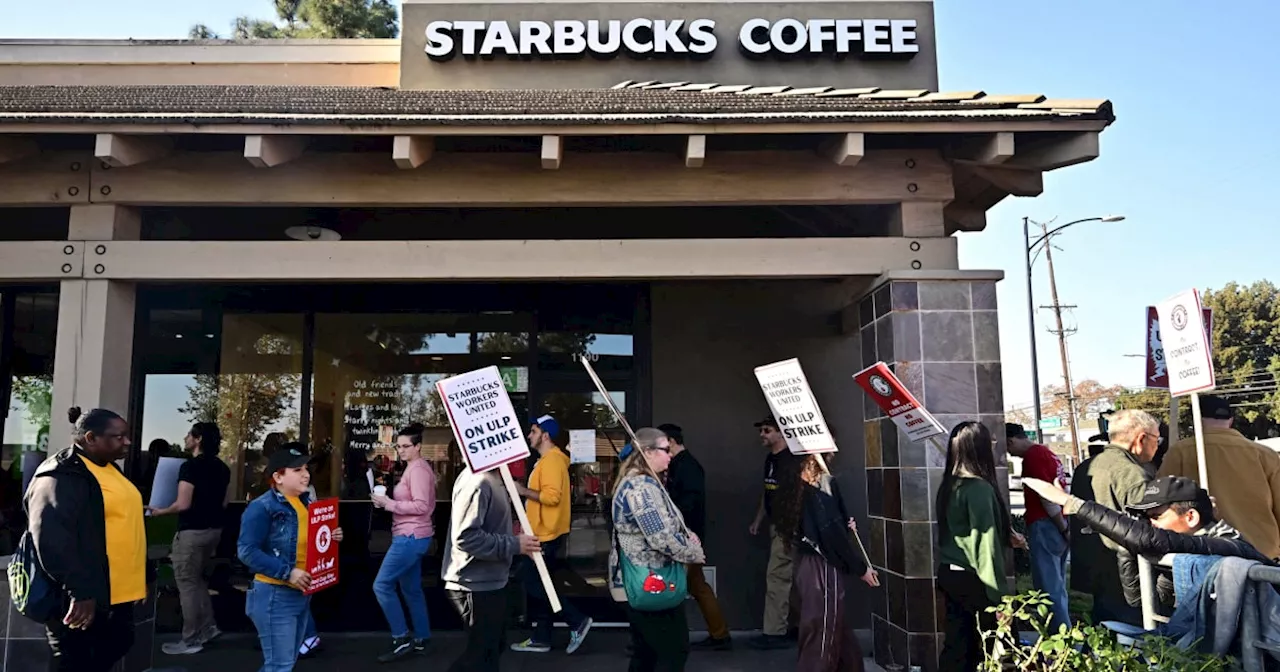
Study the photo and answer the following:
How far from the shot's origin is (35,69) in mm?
9602

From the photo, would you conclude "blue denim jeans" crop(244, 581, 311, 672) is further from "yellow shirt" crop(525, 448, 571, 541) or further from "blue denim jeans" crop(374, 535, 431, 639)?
"yellow shirt" crop(525, 448, 571, 541)

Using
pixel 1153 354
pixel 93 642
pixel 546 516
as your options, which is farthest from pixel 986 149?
pixel 93 642

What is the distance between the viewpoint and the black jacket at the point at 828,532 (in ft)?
17.1

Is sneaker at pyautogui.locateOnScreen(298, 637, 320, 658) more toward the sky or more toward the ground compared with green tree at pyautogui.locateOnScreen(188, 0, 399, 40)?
more toward the ground

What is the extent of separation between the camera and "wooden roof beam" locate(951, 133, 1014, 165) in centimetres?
576

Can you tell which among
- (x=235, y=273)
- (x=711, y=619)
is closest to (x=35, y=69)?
(x=235, y=273)

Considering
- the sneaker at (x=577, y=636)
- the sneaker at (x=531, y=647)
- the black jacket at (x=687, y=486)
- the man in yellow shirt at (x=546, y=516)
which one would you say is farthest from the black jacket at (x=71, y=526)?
the black jacket at (x=687, y=486)

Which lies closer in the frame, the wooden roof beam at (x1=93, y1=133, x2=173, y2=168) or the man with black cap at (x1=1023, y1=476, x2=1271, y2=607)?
the man with black cap at (x1=1023, y1=476, x2=1271, y2=607)

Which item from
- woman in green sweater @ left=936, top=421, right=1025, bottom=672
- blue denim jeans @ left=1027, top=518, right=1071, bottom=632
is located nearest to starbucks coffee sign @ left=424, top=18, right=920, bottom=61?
blue denim jeans @ left=1027, top=518, right=1071, bottom=632

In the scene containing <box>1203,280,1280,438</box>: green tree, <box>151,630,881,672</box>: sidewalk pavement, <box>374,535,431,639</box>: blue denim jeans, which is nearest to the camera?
<box>151,630,881,672</box>: sidewalk pavement

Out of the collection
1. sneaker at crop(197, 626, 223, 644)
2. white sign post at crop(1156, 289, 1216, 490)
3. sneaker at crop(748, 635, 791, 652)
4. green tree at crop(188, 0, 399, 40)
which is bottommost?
sneaker at crop(748, 635, 791, 652)

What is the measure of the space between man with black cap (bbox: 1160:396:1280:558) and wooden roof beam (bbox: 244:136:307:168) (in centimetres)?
652

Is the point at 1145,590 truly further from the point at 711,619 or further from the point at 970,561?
the point at 711,619

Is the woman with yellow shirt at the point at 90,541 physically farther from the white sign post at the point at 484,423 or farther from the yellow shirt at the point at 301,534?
the white sign post at the point at 484,423
